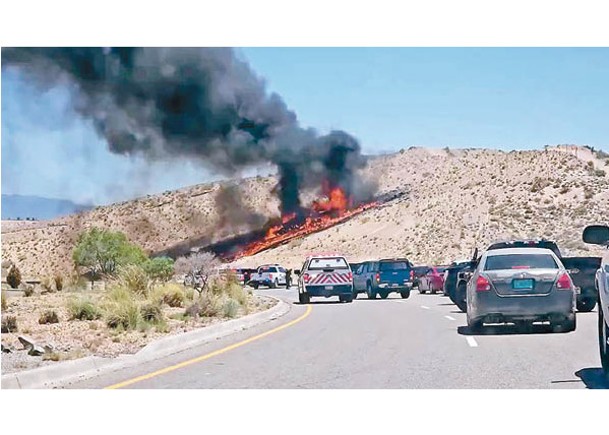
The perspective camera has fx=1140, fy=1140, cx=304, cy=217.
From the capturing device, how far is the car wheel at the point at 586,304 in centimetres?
2781

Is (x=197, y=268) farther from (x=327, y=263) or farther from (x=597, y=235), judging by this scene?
(x=597, y=235)

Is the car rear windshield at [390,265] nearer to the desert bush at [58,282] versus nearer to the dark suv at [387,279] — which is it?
the dark suv at [387,279]

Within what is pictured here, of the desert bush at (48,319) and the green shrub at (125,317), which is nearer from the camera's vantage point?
the green shrub at (125,317)

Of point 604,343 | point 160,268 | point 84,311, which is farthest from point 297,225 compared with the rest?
point 604,343

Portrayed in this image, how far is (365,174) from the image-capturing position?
165 ft

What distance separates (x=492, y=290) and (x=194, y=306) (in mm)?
10324

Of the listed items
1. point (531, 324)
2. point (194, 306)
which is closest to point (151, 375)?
point (531, 324)

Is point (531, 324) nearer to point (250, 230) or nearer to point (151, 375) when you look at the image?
point (151, 375)

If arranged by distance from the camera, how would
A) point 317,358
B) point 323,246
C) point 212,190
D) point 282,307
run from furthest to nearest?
point 323,246, point 212,190, point 282,307, point 317,358

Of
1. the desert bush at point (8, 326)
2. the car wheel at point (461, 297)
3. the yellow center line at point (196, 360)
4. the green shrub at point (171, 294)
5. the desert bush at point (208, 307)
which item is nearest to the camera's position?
the yellow center line at point (196, 360)

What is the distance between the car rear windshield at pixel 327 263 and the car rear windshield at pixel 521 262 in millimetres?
15932

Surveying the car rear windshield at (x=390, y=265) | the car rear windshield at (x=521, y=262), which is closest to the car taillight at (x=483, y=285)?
the car rear windshield at (x=521, y=262)

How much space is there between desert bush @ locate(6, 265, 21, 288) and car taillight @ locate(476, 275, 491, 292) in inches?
716
